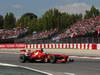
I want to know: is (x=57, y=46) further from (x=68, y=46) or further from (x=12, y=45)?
(x=12, y=45)

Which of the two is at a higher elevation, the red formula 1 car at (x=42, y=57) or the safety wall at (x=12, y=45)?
the safety wall at (x=12, y=45)

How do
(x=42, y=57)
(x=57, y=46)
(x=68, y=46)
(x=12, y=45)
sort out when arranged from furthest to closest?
(x=12, y=45)
(x=57, y=46)
(x=68, y=46)
(x=42, y=57)

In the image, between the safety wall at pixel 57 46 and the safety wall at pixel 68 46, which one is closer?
the safety wall at pixel 57 46

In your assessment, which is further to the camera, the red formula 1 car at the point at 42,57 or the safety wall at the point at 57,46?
the safety wall at the point at 57,46

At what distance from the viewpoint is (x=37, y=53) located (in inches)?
658

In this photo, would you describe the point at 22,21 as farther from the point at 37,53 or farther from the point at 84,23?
the point at 37,53

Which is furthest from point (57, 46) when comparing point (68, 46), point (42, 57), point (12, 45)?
point (42, 57)

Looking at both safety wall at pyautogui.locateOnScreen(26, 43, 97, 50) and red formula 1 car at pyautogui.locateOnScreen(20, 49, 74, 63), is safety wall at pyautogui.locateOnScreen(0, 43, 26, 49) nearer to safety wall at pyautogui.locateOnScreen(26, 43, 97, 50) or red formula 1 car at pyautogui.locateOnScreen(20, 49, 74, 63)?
safety wall at pyautogui.locateOnScreen(26, 43, 97, 50)

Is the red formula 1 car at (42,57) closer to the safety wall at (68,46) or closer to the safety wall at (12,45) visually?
the safety wall at (68,46)

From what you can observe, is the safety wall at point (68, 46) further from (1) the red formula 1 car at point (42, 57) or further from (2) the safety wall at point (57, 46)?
(1) the red formula 1 car at point (42, 57)

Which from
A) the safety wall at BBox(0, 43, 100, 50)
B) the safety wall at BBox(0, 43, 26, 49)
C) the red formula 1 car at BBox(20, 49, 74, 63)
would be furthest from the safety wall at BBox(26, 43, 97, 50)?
the red formula 1 car at BBox(20, 49, 74, 63)

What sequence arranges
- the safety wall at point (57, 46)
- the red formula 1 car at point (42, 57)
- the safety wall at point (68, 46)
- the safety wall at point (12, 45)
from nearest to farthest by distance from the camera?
the red formula 1 car at point (42, 57)
the safety wall at point (57, 46)
the safety wall at point (68, 46)
the safety wall at point (12, 45)

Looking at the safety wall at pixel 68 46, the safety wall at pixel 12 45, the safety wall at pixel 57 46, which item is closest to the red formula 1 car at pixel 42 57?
the safety wall at pixel 57 46

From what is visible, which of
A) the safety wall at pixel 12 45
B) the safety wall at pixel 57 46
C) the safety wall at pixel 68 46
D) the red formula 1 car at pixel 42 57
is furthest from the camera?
the safety wall at pixel 12 45
